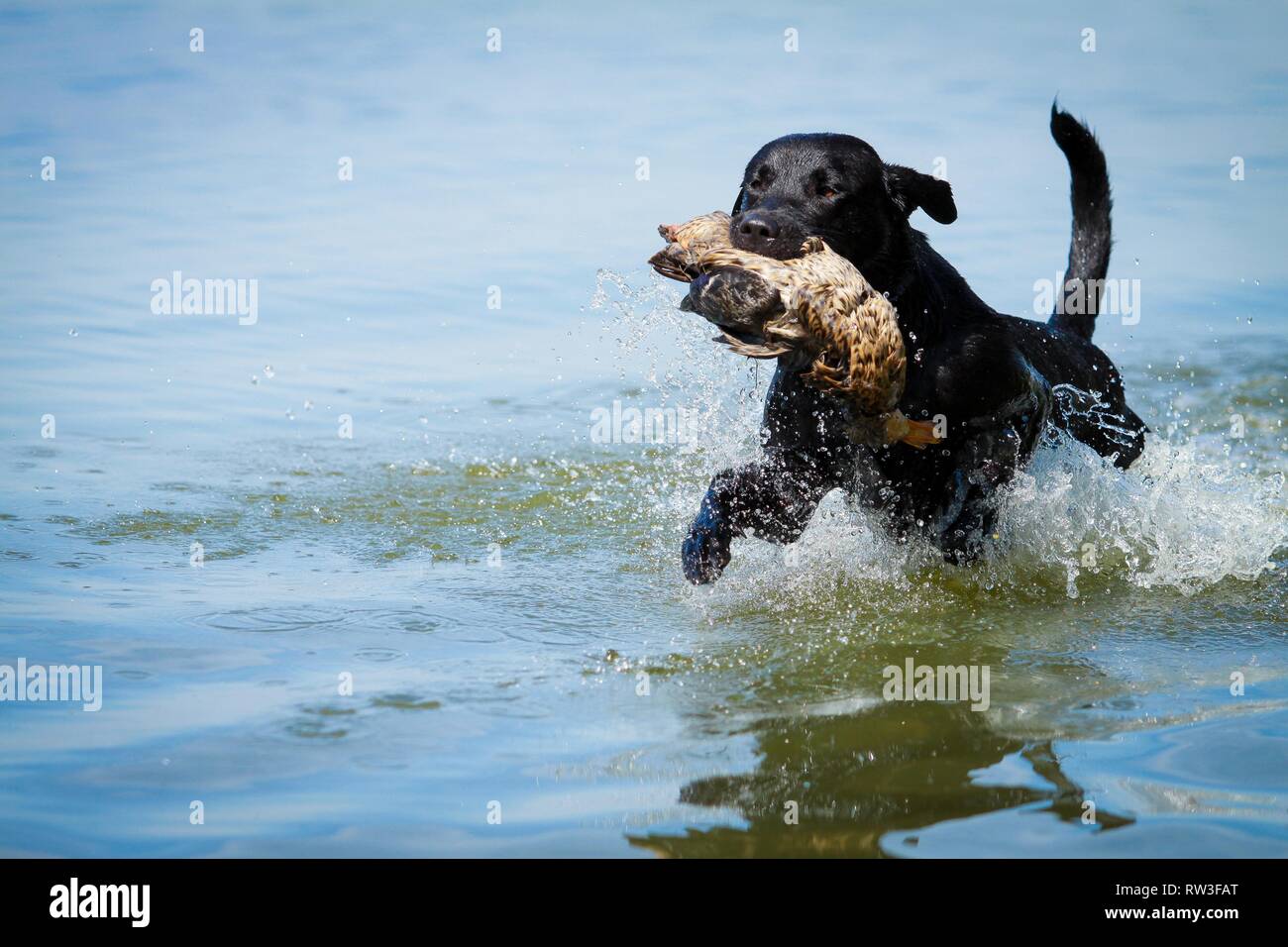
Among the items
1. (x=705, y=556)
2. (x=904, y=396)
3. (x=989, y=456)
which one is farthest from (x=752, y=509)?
(x=989, y=456)

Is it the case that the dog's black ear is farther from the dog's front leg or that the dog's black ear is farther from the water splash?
the dog's front leg

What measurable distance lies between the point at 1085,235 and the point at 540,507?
106 inches

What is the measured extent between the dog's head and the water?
0.93m

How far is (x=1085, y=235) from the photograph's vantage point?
6.08 metres

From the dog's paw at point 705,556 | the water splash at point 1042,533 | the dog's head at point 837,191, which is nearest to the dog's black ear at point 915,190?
the dog's head at point 837,191

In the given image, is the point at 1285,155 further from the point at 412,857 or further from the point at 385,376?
the point at 412,857

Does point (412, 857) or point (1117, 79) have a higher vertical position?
point (1117, 79)

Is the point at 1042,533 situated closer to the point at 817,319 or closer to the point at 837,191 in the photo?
the point at 837,191

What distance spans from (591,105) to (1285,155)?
6861 mm

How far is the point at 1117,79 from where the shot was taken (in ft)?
52.3

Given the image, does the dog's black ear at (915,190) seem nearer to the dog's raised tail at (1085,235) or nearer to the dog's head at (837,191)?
the dog's head at (837,191)

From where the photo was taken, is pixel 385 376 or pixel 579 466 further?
pixel 385 376

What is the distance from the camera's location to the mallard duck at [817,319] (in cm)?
382
